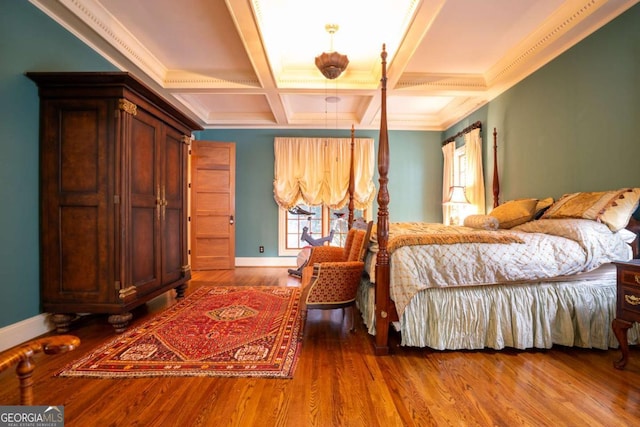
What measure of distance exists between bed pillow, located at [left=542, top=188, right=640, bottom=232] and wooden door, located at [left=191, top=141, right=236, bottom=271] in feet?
14.9

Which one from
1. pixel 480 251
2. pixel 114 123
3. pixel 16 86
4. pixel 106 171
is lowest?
pixel 480 251

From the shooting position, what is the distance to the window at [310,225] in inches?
221

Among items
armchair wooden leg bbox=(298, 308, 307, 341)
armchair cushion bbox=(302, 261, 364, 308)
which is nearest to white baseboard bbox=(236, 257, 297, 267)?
armchair wooden leg bbox=(298, 308, 307, 341)

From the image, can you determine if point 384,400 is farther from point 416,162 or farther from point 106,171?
point 416,162

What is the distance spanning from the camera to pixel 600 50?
2.54 meters

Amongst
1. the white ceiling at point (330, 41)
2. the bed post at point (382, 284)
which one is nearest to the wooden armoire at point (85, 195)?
the white ceiling at point (330, 41)

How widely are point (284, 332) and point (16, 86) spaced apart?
2812 millimetres

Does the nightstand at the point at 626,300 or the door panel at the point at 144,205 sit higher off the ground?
the door panel at the point at 144,205

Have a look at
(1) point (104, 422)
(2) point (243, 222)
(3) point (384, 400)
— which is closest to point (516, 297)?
(3) point (384, 400)

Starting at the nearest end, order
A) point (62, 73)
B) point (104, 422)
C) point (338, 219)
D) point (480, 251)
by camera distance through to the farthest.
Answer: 1. point (104, 422)
2. point (480, 251)
3. point (62, 73)
4. point (338, 219)

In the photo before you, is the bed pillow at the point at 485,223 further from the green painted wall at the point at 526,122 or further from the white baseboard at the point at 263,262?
the white baseboard at the point at 263,262

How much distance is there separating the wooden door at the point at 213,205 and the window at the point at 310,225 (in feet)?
3.16

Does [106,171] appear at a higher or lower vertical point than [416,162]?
lower

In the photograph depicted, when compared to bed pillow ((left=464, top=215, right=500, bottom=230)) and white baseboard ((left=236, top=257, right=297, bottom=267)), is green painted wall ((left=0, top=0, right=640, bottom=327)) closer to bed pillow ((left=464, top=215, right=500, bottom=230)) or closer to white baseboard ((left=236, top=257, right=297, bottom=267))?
bed pillow ((left=464, top=215, right=500, bottom=230))
